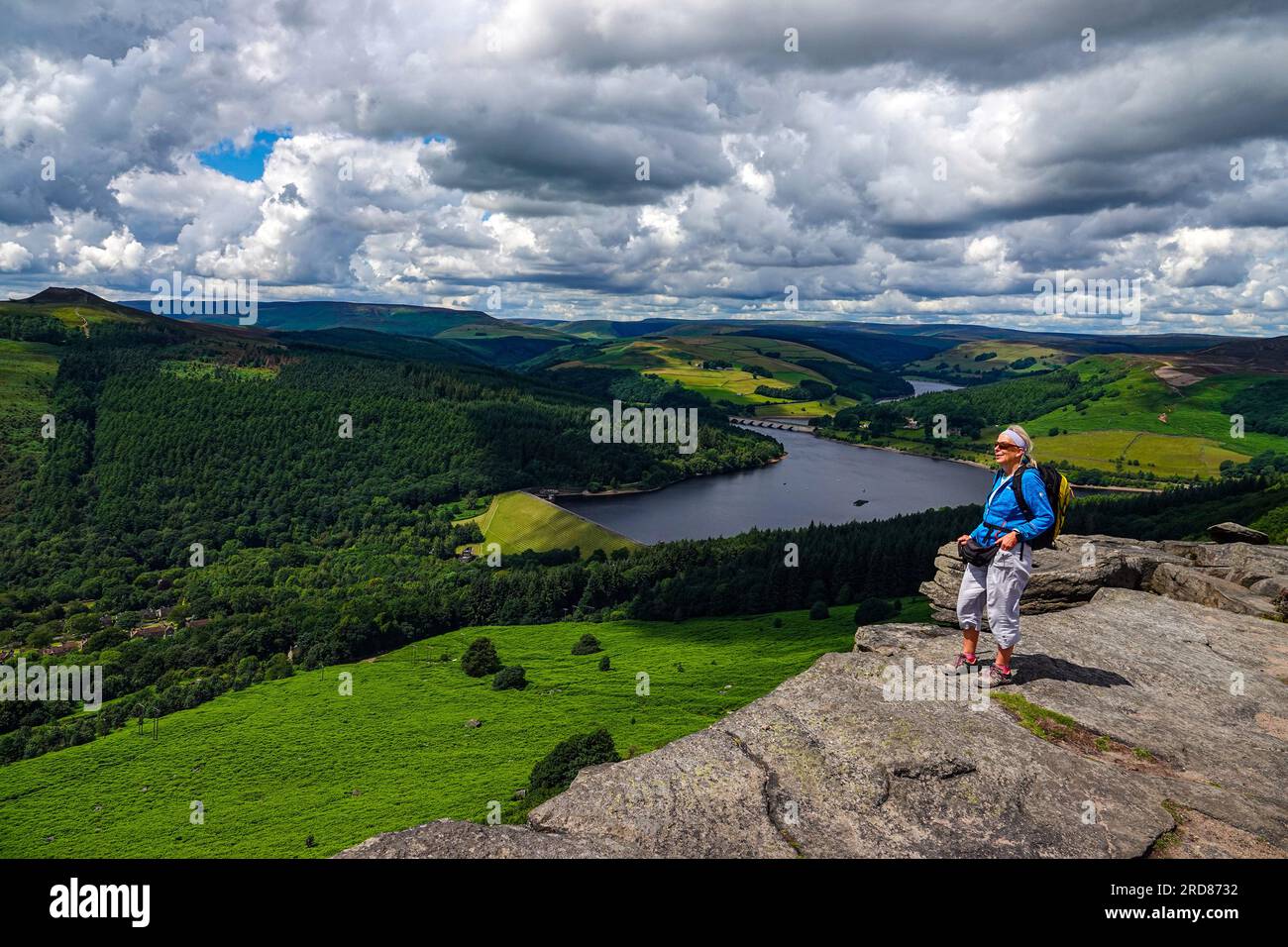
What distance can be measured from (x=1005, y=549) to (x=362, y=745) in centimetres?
7940

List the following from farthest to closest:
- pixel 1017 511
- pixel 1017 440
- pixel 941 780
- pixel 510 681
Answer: pixel 510 681, pixel 1017 511, pixel 1017 440, pixel 941 780

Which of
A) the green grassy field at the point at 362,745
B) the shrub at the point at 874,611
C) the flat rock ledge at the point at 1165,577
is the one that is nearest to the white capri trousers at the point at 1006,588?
the flat rock ledge at the point at 1165,577

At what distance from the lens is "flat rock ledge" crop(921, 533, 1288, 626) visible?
807 inches

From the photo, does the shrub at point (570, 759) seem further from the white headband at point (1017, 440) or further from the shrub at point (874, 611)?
the shrub at point (874, 611)

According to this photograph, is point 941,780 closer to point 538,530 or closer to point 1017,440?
point 1017,440

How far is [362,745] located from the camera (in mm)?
76750

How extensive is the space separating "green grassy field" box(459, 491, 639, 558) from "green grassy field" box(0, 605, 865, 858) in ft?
159

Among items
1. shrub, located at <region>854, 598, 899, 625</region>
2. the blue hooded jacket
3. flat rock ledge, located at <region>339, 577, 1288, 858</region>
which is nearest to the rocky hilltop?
flat rock ledge, located at <region>339, 577, 1288, 858</region>

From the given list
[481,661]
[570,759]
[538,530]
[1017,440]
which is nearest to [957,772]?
[1017,440]

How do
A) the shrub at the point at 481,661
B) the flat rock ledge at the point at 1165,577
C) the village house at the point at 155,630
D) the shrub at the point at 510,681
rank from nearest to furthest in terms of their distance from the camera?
the flat rock ledge at the point at 1165,577 < the shrub at the point at 510,681 < the shrub at the point at 481,661 < the village house at the point at 155,630

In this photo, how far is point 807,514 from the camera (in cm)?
17912

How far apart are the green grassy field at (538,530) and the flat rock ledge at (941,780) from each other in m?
136

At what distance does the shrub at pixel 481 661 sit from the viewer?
9800 cm
